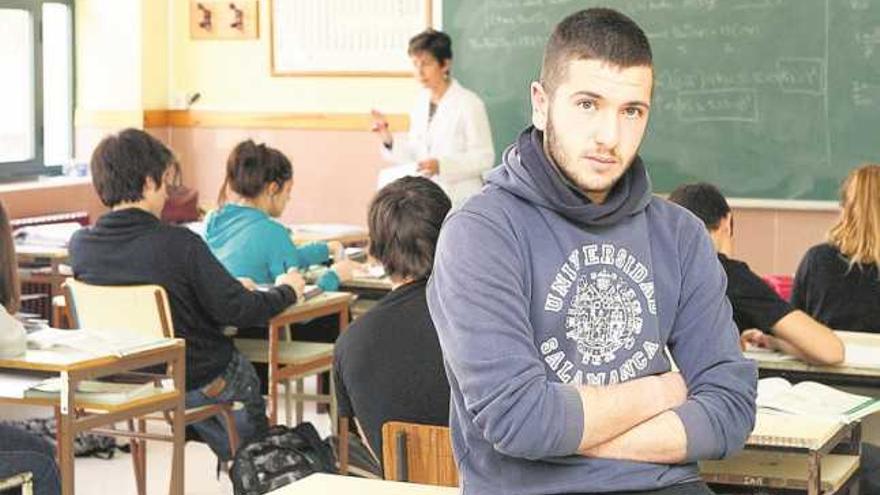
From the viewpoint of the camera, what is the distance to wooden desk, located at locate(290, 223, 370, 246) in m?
7.34

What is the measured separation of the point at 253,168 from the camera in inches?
233

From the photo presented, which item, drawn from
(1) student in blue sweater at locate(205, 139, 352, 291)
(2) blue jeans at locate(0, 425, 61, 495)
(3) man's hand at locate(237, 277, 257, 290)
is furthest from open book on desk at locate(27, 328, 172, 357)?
(1) student in blue sweater at locate(205, 139, 352, 291)

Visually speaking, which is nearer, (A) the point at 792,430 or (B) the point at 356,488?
(B) the point at 356,488

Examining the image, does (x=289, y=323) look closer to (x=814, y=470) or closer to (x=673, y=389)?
(x=814, y=470)

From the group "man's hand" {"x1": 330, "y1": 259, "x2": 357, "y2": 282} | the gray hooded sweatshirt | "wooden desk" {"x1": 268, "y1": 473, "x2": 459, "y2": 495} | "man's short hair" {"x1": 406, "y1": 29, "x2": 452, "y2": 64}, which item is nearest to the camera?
the gray hooded sweatshirt

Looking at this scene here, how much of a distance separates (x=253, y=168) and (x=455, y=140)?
72.7 inches

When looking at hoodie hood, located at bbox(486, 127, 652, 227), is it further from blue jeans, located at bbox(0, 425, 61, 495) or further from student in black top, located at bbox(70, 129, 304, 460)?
student in black top, located at bbox(70, 129, 304, 460)

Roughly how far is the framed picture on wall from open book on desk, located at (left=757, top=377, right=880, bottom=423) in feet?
15.8

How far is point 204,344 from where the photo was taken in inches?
215

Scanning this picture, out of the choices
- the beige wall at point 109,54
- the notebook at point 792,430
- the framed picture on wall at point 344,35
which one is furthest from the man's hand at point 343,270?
the beige wall at point 109,54

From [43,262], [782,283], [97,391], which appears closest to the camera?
[97,391]

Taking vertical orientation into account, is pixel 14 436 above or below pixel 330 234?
below

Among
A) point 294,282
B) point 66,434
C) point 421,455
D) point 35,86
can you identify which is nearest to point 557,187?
point 421,455

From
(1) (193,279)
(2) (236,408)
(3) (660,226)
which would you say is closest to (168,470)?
(2) (236,408)
